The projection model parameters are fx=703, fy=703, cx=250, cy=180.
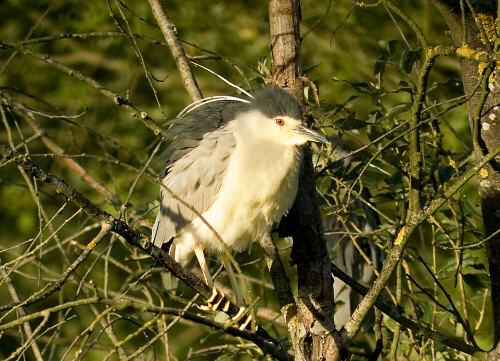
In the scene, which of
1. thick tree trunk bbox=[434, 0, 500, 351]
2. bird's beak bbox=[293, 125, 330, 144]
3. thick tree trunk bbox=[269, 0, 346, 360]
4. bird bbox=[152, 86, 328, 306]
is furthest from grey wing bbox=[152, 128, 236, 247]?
thick tree trunk bbox=[434, 0, 500, 351]

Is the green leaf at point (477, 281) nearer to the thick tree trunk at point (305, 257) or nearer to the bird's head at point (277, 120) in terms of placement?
the thick tree trunk at point (305, 257)

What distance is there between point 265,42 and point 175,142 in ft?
6.85

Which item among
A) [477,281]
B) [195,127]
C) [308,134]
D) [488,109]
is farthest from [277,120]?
[477,281]

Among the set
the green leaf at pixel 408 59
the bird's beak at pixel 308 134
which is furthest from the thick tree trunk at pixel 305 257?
the green leaf at pixel 408 59

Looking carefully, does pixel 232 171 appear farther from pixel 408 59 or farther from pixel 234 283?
pixel 408 59

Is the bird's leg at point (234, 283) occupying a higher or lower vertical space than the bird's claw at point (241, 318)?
higher

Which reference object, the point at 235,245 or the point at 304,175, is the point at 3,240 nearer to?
the point at 235,245

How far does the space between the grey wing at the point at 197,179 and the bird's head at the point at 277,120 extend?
0.12m

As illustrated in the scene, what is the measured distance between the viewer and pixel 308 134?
8.68 feet

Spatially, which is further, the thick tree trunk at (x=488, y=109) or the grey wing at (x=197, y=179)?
the grey wing at (x=197, y=179)

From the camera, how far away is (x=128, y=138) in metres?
4.82

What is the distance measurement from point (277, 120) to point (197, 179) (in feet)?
1.31

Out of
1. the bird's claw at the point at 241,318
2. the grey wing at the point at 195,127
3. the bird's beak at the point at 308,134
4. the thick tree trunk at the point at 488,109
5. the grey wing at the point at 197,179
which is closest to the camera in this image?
the bird's claw at the point at 241,318

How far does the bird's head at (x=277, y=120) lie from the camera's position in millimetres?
2602
